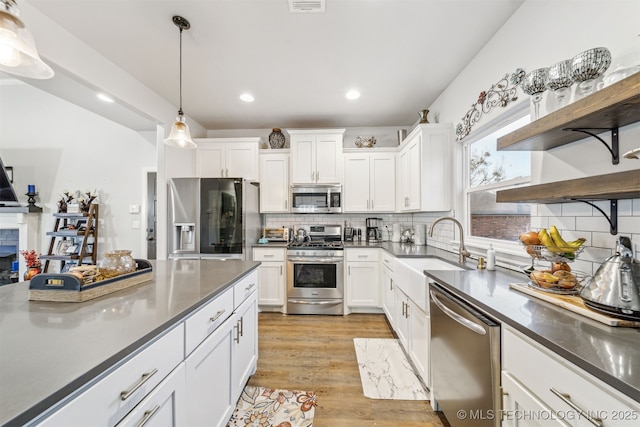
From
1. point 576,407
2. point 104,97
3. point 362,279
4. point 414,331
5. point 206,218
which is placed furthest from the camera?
point 362,279

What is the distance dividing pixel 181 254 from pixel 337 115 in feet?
8.94

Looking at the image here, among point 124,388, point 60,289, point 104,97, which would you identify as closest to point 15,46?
point 60,289

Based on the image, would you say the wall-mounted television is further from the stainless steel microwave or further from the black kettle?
the black kettle

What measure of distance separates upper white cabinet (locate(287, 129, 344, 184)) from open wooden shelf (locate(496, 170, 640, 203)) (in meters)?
2.37

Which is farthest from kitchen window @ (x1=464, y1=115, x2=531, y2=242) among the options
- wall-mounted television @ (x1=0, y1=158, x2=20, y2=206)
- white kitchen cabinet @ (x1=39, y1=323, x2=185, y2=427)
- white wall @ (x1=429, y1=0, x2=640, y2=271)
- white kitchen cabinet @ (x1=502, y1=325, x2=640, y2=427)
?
wall-mounted television @ (x1=0, y1=158, x2=20, y2=206)

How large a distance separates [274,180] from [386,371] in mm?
2673

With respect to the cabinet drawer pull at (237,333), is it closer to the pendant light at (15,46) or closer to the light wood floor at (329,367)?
the light wood floor at (329,367)

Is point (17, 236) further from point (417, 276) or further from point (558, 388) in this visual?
point (558, 388)

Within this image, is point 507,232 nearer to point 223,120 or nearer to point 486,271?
point 486,271

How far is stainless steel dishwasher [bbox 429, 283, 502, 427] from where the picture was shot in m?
1.01

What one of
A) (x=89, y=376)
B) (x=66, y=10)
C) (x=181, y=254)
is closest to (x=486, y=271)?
(x=89, y=376)

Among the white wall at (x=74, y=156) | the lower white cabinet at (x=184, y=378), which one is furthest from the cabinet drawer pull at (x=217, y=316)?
the white wall at (x=74, y=156)

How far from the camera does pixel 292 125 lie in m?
3.78

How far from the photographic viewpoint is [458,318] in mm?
1239
